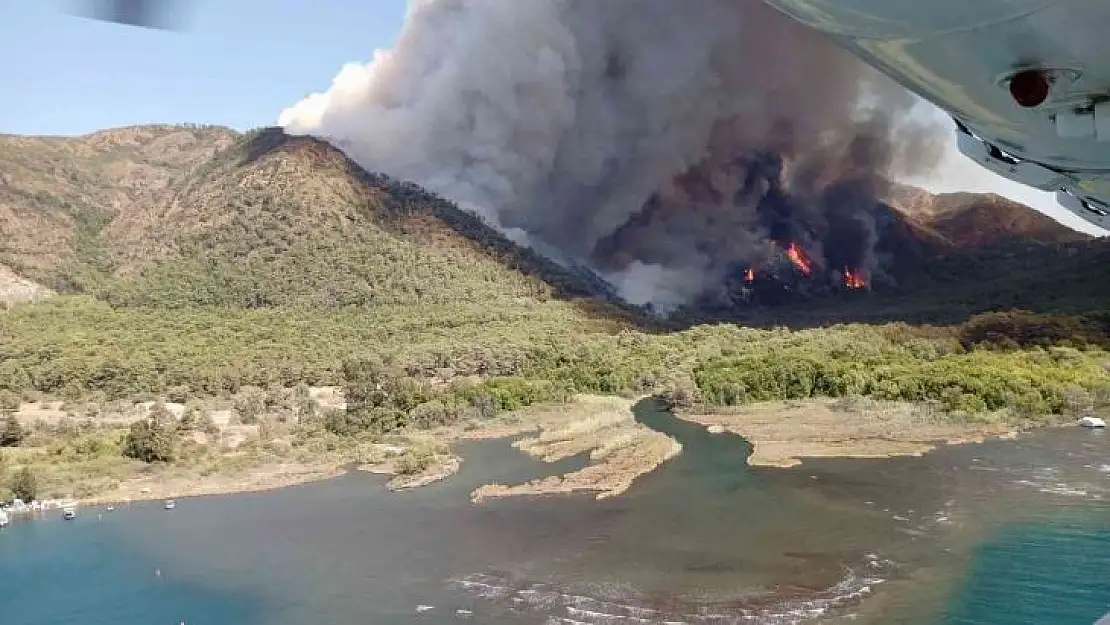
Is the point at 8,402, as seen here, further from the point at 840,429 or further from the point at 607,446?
the point at 840,429

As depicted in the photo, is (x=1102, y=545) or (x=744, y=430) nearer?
(x=1102, y=545)

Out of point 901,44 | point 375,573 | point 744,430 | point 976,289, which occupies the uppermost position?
point 976,289

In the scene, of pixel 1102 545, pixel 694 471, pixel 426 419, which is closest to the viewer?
pixel 1102 545

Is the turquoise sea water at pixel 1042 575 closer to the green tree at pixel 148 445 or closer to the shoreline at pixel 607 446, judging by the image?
the shoreline at pixel 607 446

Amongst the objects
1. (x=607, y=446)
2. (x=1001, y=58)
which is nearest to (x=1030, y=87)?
(x=1001, y=58)

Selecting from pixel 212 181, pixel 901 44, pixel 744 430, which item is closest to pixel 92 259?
pixel 212 181

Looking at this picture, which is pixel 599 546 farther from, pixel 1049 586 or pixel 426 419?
pixel 426 419

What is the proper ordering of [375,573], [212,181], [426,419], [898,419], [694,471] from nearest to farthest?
[375,573]
[694,471]
[898,419]
[426,419]
[212,181]

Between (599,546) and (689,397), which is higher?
(689,397)

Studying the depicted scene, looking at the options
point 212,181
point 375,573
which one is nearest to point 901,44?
point 375,573
